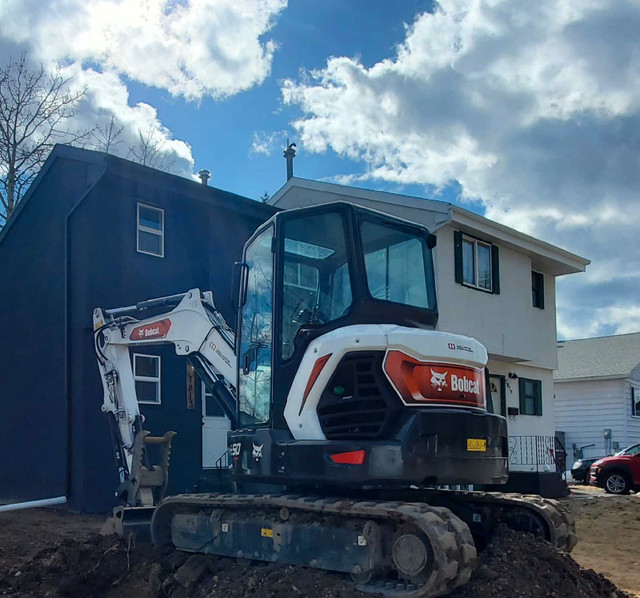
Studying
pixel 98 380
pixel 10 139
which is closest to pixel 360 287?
pixel 98 380

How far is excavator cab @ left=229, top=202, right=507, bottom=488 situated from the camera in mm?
5747

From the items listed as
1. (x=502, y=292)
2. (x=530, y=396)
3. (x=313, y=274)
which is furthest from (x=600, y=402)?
(x=313, y=274)

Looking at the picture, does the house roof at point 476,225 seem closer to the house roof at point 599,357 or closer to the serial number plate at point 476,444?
the house roof at point 599,357

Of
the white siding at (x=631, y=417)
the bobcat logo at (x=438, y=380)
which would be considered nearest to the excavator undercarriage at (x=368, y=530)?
the bobcat logo at (x=438, y=380)

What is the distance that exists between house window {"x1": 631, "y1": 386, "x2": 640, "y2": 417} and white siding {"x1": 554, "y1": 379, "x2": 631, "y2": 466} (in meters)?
0.46

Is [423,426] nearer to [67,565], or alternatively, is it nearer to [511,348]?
[67,565]

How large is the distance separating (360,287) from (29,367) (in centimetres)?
1020

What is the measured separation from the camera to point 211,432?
47.5 feet

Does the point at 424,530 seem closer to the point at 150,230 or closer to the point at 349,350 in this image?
the point at 349,350

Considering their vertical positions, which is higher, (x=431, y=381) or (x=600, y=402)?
(x=431, y=381)

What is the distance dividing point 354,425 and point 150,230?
9.32 metres

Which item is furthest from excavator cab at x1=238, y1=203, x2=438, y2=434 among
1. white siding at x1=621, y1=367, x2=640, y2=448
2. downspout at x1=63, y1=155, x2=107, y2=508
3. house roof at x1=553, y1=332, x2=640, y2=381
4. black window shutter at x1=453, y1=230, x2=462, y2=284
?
white siding at x1=621, y1=367, x2=640, y2=448

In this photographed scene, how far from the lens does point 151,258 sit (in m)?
14.1

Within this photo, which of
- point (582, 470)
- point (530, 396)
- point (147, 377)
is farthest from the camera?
point (582, 470)
